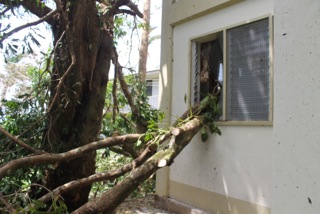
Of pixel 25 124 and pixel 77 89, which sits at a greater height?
pixel 77 89

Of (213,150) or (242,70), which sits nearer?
(242,70)

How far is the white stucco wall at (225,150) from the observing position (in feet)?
14.3

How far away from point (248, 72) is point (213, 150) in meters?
1.31

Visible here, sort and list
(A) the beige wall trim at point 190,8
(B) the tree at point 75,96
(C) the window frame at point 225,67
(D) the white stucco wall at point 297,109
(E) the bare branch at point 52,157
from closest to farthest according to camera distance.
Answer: (D) the white stucco wall at point 297,109, (E) the bare branch at point 52,157, (C) the window frame at point 225,67, (A) the beige wall trim at point 190,8, (B) the tree at point 75,96

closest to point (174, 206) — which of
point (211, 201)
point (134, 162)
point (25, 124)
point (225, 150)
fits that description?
point (211, 201)

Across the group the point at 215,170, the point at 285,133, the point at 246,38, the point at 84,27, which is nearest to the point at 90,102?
the point at 84,27

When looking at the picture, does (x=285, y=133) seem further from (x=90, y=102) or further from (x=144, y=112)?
(x=144, y=112)

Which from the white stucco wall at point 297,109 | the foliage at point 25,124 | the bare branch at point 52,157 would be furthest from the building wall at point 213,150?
the white stucco wall at point 297,109

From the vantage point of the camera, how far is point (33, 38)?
5242 millimetres

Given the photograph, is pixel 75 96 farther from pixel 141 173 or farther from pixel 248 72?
pixel 248 72

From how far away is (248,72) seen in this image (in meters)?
Result: 4.68

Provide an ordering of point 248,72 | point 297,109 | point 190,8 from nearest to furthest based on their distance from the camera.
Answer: point 297,109
point 248,72
point 190,8

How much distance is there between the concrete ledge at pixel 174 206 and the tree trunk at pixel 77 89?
132 cm

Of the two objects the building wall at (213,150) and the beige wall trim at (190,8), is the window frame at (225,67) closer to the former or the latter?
the building wall at (213,150)
